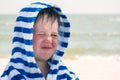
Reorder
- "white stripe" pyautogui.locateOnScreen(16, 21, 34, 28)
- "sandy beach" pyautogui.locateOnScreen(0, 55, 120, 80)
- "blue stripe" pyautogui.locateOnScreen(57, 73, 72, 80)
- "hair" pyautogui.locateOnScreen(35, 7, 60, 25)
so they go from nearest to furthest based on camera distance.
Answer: "white stripe" pyautogui.locateOnScreen(16, 21, 34, 28), "hair" pyautogui.locateOnScreen(35, 7, 60, 25), "blue stripe" pyautogui.locateOnScreen(57, 73, 72, 80), "sandy beach" pyautogui.locateOnScreen(0, 55, 120, 80)

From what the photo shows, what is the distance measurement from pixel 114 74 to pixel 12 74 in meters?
5.56

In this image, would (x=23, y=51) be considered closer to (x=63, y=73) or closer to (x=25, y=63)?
(x=25, y=63)

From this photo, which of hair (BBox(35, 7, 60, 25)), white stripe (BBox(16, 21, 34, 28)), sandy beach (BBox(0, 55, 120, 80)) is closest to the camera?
white stripe (BBox(16, 21, 34, 28))

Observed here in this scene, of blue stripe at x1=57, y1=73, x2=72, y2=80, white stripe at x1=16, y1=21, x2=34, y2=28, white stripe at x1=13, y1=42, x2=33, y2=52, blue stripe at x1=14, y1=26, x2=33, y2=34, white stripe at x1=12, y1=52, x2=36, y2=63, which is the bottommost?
blue stripe at x1=57, y1=73, x2=72, y2=80

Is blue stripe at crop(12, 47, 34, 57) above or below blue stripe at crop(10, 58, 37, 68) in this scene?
above

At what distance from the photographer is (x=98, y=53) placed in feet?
41.5

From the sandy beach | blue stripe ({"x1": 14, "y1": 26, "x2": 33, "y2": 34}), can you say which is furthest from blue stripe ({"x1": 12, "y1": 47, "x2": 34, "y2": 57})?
the sandy beach

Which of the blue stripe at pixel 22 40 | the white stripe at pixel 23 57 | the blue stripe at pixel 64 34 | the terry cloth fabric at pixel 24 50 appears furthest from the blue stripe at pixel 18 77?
the blue stripe at pixel 64 34

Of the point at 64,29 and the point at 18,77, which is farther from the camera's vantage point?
the point at 64,29

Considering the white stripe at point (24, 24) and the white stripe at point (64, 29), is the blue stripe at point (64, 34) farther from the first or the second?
the white stripe at point (24, 24)

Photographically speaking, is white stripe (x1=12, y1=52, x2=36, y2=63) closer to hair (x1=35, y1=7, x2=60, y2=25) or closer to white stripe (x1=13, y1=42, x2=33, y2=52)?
white stripe (x1=13, y1=42, x2=33, y2=52)

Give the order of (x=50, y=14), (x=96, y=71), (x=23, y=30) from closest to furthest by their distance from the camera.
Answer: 1. (x=23, y=30)
2. (x=50, y=14)
3. (x=96, y=71)

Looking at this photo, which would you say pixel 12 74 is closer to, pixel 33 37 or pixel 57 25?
pixel 33 37

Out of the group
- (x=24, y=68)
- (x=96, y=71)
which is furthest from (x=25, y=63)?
(x=96, y=71)
